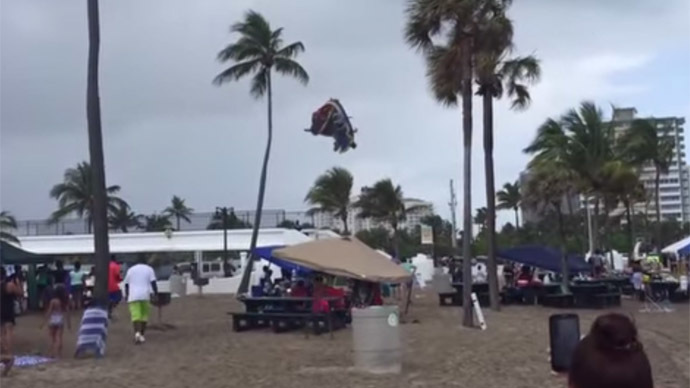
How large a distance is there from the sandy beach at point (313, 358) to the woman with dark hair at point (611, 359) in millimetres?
7195

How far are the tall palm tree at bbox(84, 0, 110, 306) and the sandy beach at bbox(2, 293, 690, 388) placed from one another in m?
1.49

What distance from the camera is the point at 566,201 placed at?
36.8 metres

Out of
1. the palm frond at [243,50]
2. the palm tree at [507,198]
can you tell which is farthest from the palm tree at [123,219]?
the palm frond at [243,50]

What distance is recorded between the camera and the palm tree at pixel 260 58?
4400cm

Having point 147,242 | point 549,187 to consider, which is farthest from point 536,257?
point 147,242

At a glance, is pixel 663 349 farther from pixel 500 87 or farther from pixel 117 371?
pixel 500 87

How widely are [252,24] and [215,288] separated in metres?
11.3

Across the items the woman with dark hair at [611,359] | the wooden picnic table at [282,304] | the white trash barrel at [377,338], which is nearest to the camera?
the woman with dark hair at [611,359]

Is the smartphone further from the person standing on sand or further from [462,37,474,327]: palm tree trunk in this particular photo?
[462,37,474,327]: palm tree trunk

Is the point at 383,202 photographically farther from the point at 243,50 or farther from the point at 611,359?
the point at 611,359

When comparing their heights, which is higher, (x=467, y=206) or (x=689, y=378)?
(x=467, y=206)

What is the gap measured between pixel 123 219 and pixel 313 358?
77.8 metres

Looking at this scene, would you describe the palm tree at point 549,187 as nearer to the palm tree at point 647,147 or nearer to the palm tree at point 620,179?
the palm tree at point 620,179

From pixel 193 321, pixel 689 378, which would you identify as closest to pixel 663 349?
pixel 689 378
